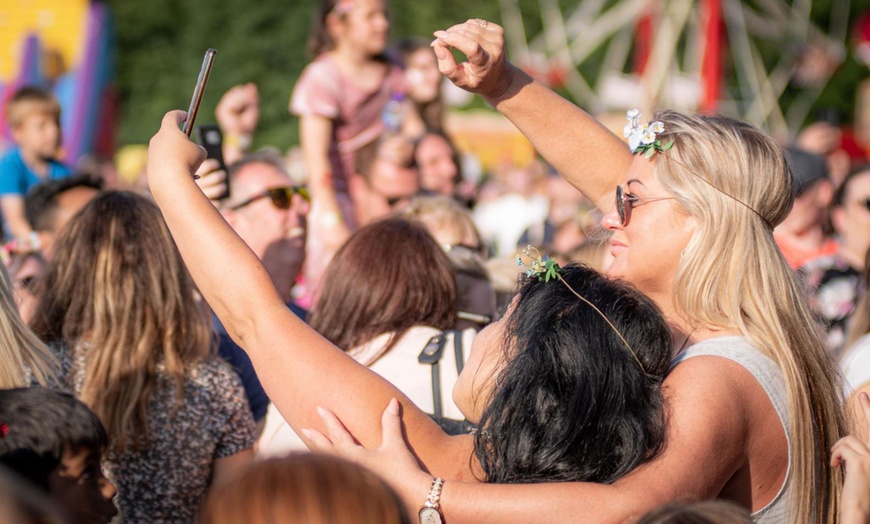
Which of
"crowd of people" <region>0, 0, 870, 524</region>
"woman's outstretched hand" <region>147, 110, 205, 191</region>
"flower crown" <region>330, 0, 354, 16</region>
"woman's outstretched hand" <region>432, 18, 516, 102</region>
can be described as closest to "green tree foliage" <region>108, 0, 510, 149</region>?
"flower crown" <region>330, 0, 354, 16</region>

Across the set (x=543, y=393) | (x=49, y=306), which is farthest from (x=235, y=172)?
(x=543, y=393)

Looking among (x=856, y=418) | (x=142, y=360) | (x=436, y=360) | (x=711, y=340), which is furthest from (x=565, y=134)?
(x=142, y=360)

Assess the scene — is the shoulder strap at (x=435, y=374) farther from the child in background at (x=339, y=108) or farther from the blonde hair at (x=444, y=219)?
the child in background at (x=339, y=108)

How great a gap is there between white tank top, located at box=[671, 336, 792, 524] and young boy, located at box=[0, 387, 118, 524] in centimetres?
127

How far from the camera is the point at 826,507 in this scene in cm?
237

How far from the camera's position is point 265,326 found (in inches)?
80.8

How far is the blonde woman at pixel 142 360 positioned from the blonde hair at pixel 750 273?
4.80 ft

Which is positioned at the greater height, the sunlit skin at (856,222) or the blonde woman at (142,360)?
the sunlit skin at (856,222)

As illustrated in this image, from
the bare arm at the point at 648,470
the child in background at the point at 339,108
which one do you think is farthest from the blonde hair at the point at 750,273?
the child in background at the point at 339,108

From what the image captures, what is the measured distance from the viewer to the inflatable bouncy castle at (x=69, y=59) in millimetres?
14000

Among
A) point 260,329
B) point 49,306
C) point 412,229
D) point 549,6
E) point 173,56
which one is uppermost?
point 549,6

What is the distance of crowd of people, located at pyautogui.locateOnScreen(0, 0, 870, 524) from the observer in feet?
6.47

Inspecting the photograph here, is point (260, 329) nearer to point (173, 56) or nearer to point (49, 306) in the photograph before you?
point (49, 306)

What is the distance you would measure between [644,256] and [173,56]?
25.8 meters
